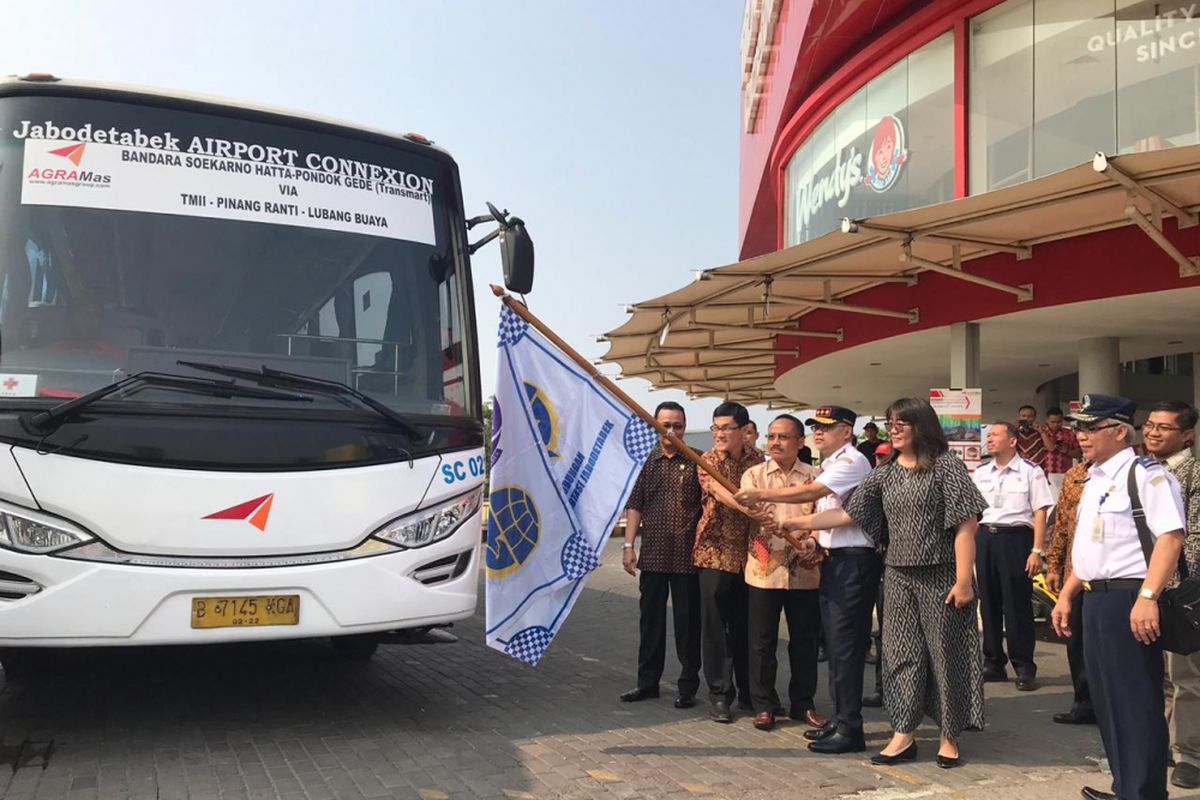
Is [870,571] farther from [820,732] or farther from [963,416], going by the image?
[963,416]

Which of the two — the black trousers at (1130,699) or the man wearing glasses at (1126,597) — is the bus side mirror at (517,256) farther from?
the black trousers at (1130,699)

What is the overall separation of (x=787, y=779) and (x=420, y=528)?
7.04ft

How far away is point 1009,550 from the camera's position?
7.32m

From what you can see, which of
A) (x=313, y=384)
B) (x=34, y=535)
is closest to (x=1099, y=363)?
(x=313, y=384)

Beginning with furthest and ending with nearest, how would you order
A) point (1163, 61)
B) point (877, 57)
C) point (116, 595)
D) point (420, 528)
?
point (877, 57), point (1163, 61), point (420, 528), point (116, 595)

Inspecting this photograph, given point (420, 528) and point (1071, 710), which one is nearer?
point (420, 528)

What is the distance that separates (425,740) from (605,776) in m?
1.05

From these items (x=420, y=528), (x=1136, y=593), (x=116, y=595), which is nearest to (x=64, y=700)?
(x=116, y=595)

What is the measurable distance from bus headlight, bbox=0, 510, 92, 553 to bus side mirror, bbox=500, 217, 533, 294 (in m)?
2.42

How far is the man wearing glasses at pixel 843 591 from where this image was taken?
5.30 m

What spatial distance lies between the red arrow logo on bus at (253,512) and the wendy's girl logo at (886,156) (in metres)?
10.5

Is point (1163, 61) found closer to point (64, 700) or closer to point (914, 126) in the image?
point (914, 126)

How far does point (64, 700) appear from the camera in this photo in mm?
5969

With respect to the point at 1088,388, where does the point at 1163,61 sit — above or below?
above
